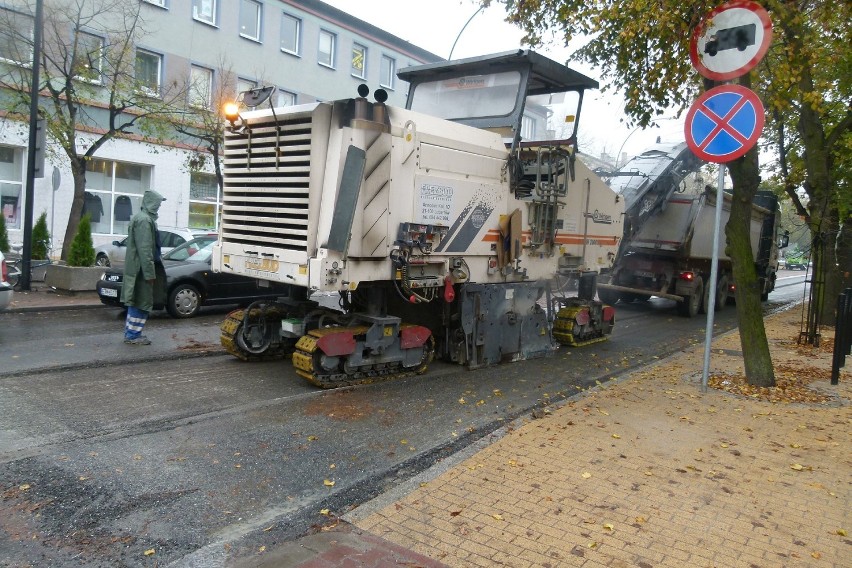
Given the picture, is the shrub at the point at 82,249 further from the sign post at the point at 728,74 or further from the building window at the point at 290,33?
the building window at the point at 290,33

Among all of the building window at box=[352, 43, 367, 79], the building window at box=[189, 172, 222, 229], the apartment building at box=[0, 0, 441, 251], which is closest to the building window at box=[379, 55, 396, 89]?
the building window at box=[352, 43, 367, 79]

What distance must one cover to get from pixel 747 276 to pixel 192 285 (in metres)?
8.35

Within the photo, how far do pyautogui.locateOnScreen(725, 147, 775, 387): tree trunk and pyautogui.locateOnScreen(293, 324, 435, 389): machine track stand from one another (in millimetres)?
3745

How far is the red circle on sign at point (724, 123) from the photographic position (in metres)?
6.20

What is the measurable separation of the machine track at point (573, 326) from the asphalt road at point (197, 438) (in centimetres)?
100

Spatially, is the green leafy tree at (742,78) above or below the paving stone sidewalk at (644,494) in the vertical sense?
above

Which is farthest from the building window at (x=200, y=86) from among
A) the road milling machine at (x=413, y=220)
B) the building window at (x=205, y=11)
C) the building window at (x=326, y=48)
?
the road milling machine at (x=413, y=220)

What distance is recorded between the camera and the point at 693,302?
14938 millimetres

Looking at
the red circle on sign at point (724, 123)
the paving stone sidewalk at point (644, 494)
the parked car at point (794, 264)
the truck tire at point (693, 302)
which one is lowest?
the paving stone sidewalk at point (644, 494)

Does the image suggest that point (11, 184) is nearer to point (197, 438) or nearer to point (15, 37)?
point (15, 37)

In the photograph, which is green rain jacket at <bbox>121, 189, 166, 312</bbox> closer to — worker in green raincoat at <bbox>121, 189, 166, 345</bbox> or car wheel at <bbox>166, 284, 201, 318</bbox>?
worker in green raincoat at <bbox>121, 189, 166, 345</bbox>

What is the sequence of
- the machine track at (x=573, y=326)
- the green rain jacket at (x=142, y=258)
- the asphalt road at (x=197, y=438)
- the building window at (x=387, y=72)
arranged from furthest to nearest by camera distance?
1. the building window at (x=387, y=72)
2. the machine track at (x=573, y=326)
3. the green rain jacket at (x=142, y=258)
4. the asphalt road at (x=197, y=438)

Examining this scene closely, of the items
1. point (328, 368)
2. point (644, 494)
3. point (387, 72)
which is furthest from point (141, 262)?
point (387, 72)

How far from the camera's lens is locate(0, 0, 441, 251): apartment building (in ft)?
67.4
